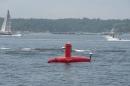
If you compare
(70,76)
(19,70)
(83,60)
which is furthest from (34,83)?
(83,60)

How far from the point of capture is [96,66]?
65750 mm

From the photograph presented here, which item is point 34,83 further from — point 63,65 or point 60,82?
point 63,65

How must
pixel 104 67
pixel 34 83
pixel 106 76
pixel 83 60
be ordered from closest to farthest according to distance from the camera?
pixel 34 83 < pixel 106 76 < pixel 104 67 < pixel 83 60

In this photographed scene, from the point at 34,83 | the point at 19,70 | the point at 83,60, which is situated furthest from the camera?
the point at 83,60

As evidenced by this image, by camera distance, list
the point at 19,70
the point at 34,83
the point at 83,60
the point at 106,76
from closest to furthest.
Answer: the point at 34,83 → the point at 106,76 → the point at 19,70 → the point at 83,60

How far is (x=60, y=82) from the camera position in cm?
4772

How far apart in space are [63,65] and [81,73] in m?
9.81

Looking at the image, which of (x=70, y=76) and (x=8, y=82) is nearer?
(x=8, y=82)

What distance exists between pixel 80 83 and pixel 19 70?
44.1ft

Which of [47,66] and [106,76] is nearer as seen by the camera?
[106,76]

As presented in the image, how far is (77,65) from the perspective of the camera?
217 ft

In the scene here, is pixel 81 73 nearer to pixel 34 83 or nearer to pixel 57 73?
pixel 57 73

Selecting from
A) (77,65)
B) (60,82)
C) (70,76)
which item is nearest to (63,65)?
(77,65)

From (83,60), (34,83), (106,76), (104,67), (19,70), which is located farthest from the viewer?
(83,60)
